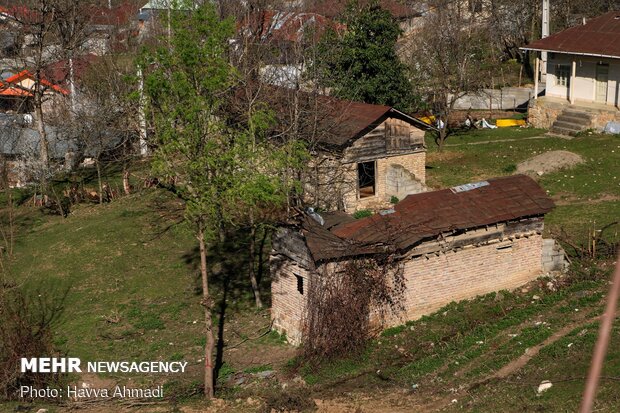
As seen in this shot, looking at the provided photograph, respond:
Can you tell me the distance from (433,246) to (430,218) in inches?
26.3

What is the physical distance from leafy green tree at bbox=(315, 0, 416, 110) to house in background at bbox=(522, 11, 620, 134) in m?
6.34

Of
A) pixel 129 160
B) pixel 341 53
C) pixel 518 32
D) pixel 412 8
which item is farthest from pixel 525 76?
pixel 129 160

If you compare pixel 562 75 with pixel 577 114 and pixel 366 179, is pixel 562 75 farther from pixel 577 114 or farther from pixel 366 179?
pixel 366 179

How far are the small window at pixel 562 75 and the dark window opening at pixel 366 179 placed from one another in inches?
498

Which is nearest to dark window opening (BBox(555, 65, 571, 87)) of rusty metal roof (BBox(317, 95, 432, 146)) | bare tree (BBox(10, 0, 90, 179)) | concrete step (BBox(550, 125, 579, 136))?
concrete step (BBox(550, 125, 579, 136))

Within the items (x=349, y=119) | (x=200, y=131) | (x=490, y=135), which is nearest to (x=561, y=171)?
(x=490, y=135)

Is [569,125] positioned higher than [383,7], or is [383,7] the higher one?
[383,7]

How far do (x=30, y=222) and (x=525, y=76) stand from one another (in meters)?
26.1

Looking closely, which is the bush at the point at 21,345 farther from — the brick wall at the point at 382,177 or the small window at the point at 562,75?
the small window at the point at 562,75

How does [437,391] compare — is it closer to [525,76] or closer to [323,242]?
[323,242]

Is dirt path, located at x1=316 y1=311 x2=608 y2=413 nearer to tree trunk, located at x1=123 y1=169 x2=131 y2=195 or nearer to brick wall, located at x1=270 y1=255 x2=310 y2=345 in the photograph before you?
brick wall, located at x1=270 y1=255 x2=310 y2=345

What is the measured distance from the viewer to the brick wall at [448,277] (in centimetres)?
1892

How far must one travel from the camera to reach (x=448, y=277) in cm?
1961

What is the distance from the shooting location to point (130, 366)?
18359 millimetres
